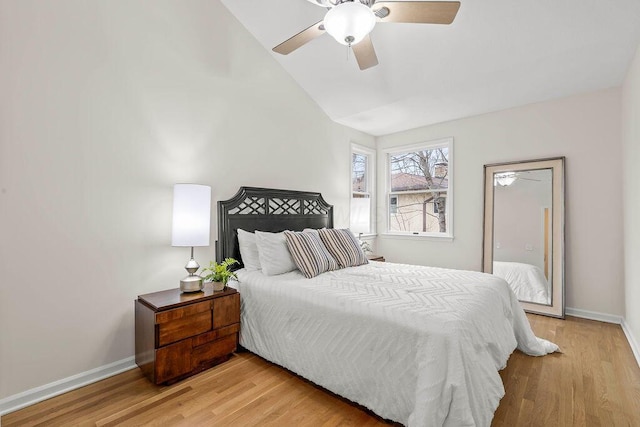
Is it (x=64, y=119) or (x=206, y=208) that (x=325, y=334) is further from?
(x=64, y=119)

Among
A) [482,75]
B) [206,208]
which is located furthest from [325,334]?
[482,75]

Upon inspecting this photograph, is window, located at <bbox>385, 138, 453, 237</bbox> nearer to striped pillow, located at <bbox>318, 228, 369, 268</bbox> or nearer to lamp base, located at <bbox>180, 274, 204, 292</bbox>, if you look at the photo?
striped pillow, located at <bbox>318, 228, 369, 268</bbox>

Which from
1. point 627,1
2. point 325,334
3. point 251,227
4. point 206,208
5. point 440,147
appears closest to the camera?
point 325,334

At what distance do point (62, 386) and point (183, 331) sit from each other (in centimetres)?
81

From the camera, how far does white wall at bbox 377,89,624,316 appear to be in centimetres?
313

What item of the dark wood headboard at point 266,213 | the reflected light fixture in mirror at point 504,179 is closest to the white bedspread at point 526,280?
the reflected light fixture in mirror at point 504,179

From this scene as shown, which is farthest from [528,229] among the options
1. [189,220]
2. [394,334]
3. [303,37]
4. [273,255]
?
[189,220]

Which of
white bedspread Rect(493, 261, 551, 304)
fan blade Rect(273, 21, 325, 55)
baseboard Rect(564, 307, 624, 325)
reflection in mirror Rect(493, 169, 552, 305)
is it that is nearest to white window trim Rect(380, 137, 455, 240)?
reflection in mirror Rect(493, 169, 552, 305)

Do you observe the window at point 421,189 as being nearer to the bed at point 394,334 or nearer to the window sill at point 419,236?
the window sill at point 419,236

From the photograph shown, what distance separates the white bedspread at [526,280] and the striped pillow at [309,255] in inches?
90.5

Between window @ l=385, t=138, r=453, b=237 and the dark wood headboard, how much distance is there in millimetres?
1407

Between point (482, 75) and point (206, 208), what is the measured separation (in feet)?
9.89

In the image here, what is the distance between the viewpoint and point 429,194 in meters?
4.52

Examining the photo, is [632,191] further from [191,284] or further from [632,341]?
[191,284]
